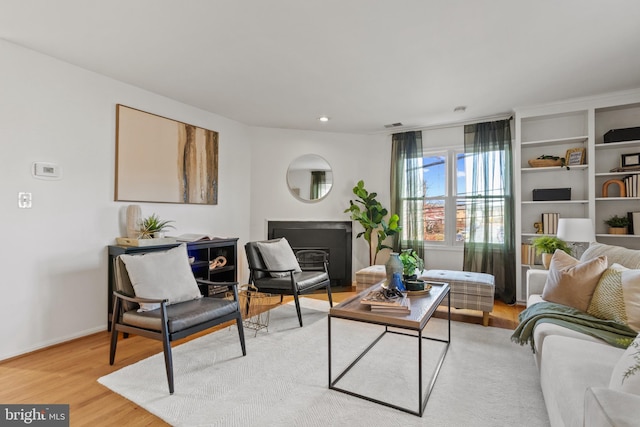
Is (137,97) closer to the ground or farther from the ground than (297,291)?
farther from the ground

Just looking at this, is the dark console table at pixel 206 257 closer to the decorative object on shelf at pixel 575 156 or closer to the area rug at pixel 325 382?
the area rug at pixel 325 382

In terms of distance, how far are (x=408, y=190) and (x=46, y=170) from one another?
14.5 feet

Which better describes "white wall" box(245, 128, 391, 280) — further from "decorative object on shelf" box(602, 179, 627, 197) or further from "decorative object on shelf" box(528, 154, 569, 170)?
"decorative object on shelf" box(602, 179, 627, 197)

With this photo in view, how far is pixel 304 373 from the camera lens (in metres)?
2.36

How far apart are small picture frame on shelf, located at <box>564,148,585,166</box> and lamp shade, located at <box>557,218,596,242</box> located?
3.72ft

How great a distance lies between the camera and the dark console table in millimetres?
3254

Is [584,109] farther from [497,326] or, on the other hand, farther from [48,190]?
[48,190]

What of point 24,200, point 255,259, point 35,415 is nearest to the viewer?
point 35,415

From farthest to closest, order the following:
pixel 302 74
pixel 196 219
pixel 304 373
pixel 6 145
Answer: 1. pixel 196 219
2. pixel 302 74
3. pixel 6 145
4. pixel 304 373

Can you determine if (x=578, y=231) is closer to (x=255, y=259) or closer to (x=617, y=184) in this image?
(x=617, y=184)

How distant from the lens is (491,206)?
4.58m

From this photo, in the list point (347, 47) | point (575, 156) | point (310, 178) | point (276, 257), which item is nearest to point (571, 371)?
point (347, 47)

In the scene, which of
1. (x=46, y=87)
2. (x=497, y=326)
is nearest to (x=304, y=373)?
(x=497, y=326)

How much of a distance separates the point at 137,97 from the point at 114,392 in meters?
2.91
